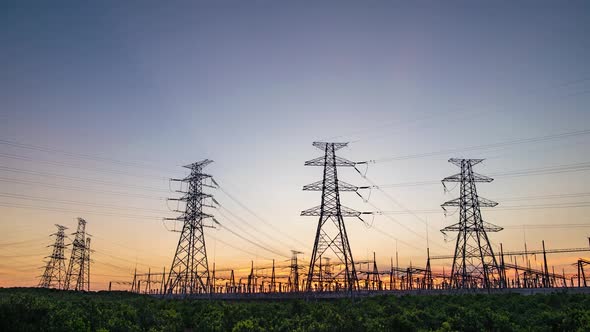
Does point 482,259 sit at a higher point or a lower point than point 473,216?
lower

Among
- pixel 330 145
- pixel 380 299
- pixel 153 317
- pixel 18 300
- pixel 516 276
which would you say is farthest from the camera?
pixel 516 276

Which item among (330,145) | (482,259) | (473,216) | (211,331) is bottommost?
(211,331)

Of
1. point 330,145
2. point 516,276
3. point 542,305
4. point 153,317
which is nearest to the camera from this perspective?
point 153,317

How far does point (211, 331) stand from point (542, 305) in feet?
98.1

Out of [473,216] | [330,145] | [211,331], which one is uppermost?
[330,145]

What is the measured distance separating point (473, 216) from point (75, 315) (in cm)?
5610

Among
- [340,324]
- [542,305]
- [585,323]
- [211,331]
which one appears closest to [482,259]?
[542,305]

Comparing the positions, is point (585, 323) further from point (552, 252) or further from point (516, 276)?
point (516, 276)

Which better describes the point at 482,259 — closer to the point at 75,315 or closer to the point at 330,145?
the point at 330,145

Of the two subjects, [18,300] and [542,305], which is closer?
[18,300]

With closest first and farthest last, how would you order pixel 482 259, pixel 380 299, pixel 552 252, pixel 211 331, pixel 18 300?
1. pixel 18 300
2. pixel 211 331
3. pixel 380 299
4. pixel 482 259
5. pixel 552 252

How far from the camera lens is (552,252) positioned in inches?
3866

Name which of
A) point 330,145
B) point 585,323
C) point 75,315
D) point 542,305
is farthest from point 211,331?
point 330,145

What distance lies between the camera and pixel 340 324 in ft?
96.5
